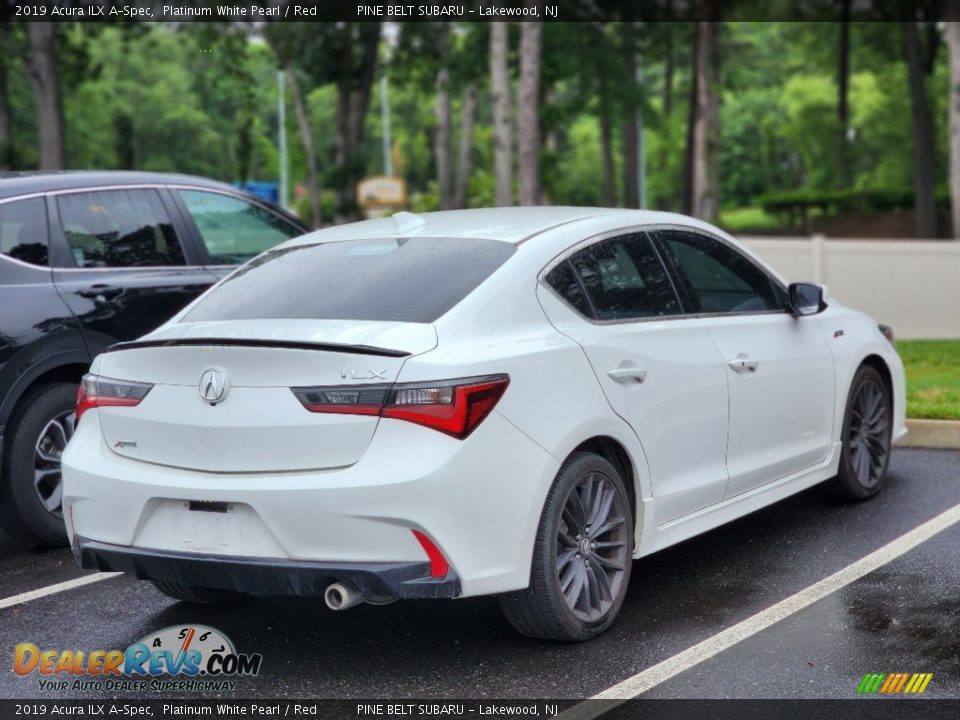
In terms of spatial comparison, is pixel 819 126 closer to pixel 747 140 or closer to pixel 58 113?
pixel 58 113

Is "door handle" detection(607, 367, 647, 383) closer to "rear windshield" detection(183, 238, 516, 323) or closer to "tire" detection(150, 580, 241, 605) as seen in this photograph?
"rear windshield" detection(183, 238, 516, 323)

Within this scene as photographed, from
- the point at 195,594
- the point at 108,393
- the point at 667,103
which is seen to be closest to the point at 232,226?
the point at 195,594

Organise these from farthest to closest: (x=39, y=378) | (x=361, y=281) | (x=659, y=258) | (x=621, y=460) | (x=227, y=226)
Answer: (x=227, y=226) < (x=39, y=378) < (x=659, y=258) < (x=621, y=460) < (x=361, y=281)

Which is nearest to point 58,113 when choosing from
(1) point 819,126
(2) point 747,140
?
(1) point 819,126

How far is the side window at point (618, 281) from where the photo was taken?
543cm

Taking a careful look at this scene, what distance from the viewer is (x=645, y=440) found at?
213 inches

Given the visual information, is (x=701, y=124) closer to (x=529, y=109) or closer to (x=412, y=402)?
(x=529, y=109)

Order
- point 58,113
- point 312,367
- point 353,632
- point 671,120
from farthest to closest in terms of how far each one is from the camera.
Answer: point 671,120 < point 58,113 < point 353,632 < point 312,367

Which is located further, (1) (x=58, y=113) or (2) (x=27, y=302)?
(1) (x=58, y=113)

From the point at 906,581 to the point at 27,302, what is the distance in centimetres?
448

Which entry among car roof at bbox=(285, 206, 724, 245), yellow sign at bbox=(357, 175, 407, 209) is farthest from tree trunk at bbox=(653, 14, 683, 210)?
car roof at bbox=(285, 206, 724, 245)

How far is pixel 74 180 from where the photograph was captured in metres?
7.40

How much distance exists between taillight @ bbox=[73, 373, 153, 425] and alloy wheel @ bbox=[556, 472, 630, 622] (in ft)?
5.35

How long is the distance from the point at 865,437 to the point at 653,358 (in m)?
2.45
